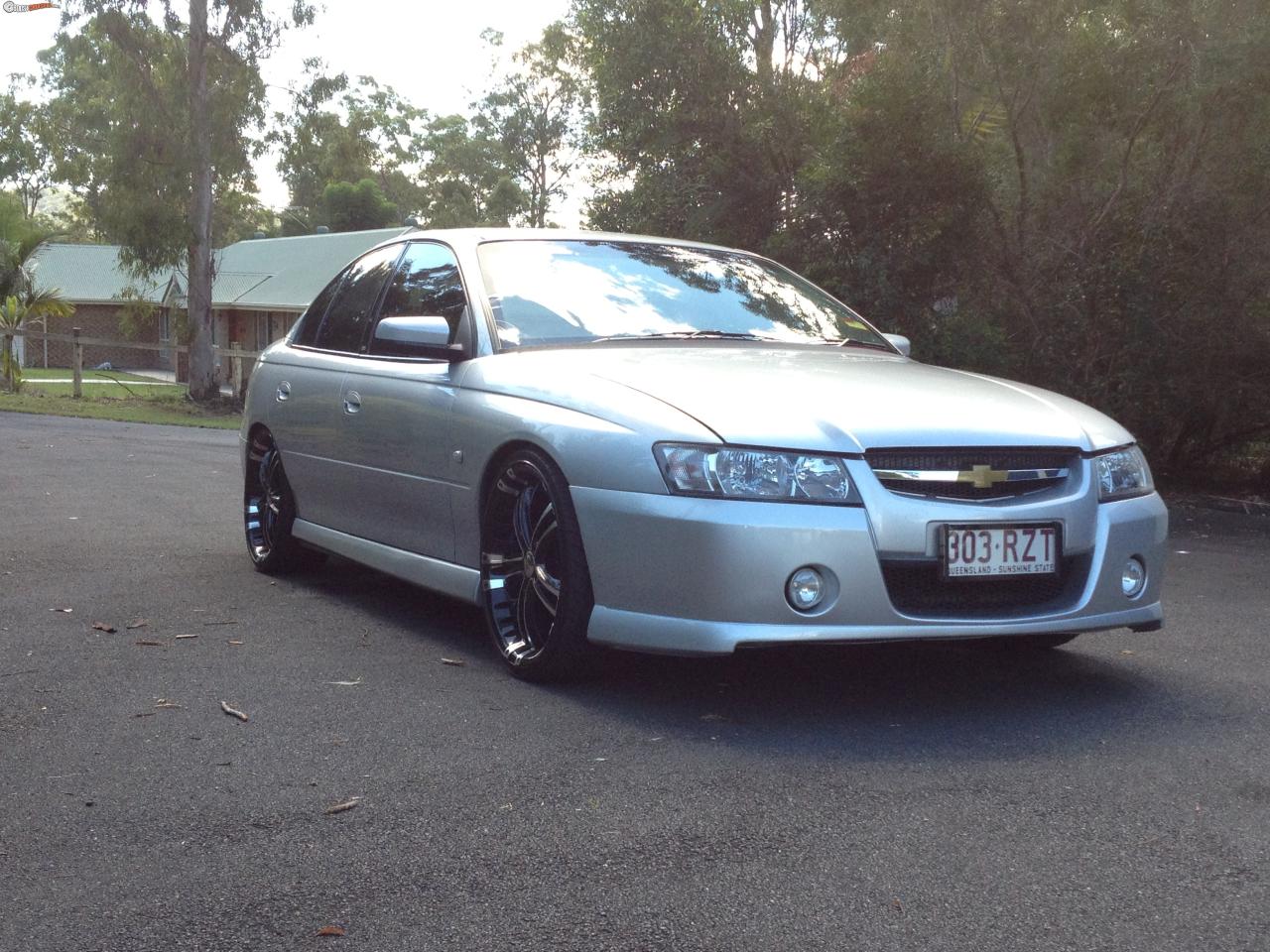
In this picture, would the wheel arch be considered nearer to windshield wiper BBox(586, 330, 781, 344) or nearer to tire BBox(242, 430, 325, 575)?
windshield wiper BBox(586, 330, 781, 344)

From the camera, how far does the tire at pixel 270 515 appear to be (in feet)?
23.6

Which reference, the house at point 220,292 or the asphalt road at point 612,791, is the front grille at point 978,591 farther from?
the house at point 220,292

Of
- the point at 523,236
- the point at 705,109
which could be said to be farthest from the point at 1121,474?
the point at 705,109

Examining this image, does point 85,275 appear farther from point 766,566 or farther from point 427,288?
point 766,566

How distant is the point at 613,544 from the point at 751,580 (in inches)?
19.2

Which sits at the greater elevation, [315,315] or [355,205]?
[355,205]

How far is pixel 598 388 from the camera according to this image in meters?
4.84

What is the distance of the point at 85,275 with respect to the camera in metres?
59.3

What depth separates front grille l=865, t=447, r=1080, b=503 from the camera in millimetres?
4496

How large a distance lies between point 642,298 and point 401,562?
4.63 ft

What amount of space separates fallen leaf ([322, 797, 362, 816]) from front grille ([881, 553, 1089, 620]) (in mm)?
1658

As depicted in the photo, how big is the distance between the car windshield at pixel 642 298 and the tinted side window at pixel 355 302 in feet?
2.81

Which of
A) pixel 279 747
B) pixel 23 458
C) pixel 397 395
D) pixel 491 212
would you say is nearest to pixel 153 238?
pixel 23 458

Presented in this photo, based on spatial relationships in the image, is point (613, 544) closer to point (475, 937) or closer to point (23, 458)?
point (475, 937)
